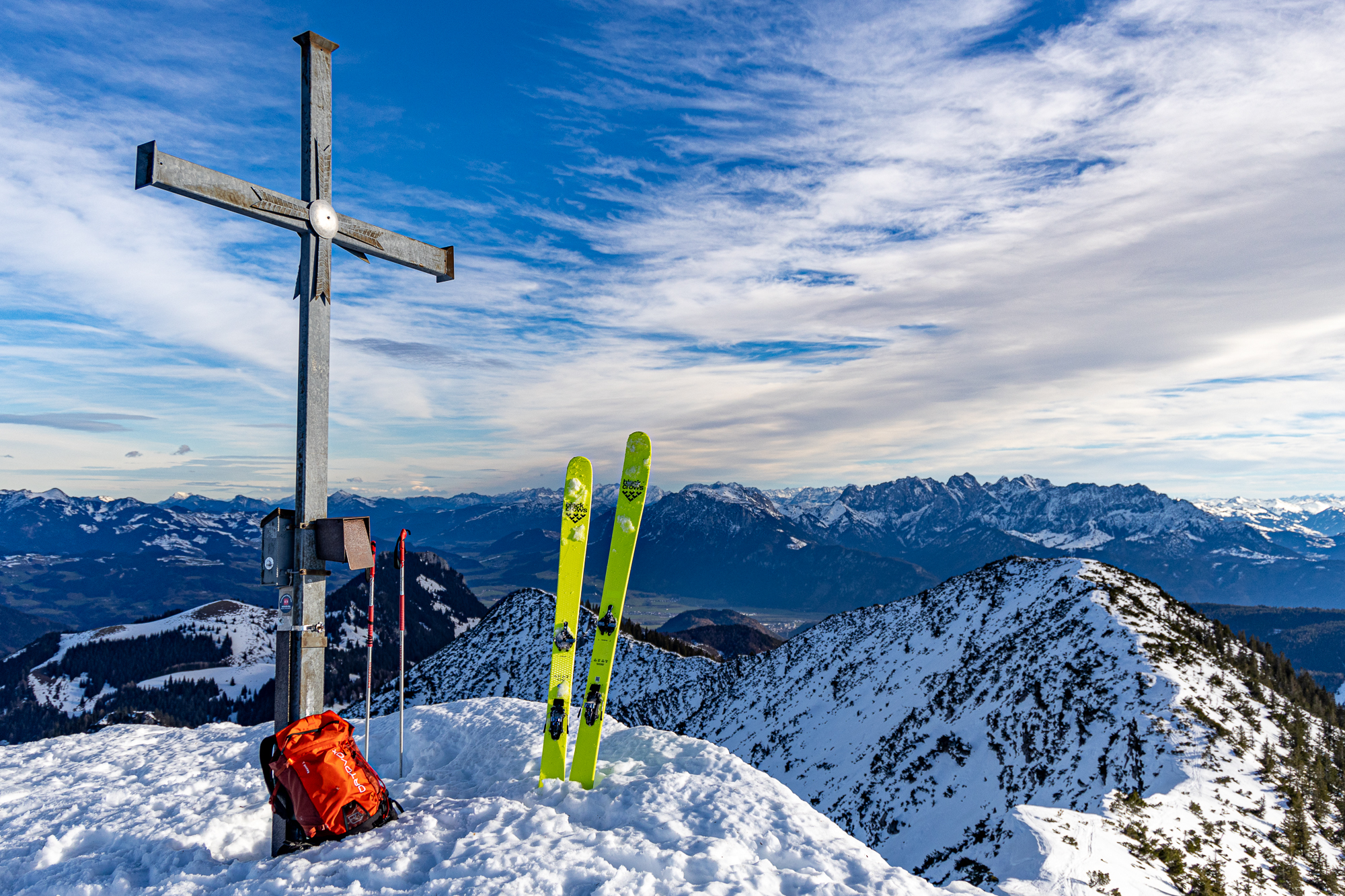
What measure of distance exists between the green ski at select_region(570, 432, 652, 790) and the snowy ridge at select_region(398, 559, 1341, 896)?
38.3 ft

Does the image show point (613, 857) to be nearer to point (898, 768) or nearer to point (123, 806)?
point (123, 806)

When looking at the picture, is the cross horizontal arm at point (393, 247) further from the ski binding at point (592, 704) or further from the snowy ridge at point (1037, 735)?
the snowy ridge at point (1037, 735)

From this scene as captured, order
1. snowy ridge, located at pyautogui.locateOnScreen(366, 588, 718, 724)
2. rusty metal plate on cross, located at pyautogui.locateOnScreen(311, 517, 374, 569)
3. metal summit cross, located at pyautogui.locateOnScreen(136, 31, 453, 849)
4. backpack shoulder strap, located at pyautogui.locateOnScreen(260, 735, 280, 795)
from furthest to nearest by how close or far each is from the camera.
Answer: snowy ridge, located at pyautogui.locateOnScreen(366, 588, 718, 724) < metal summit cross, located at pyautogui.locateOnScreen(136, 31, 453, 849) < rusty metal plate on cross, located at pyautogui.locateOnScreen(311, 517, 374, 569) < backpack shoulder strap, located at pyautogui.locateOnScreen(260, 735, 280, 795)

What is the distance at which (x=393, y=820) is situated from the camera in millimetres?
8672

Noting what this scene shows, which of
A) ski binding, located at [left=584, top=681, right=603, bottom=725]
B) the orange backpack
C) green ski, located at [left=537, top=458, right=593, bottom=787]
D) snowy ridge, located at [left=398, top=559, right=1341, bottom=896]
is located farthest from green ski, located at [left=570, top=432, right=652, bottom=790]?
snowy ridge, located at [left=398, top=559, right=1341, bottom=896]

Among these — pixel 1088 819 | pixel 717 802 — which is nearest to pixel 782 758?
pixel 1088 819

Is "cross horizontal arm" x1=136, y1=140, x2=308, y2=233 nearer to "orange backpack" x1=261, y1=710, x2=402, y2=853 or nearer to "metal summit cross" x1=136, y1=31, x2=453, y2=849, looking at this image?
"metal summit cross" x1=136, y1=31, x2=453, y2=849

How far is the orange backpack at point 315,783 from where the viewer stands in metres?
7.81

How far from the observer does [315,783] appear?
7891 millimetres

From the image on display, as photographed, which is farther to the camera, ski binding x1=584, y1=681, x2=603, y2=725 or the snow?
ski binding x1=584, y1=681, x2=603, y2=725

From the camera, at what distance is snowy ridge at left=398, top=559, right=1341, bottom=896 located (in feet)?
79.7

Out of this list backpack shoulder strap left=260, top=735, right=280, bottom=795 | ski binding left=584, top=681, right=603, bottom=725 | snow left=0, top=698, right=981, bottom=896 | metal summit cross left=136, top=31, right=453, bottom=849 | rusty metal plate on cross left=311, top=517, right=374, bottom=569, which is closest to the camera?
snow left=0, top=698, right=981, bottom=896

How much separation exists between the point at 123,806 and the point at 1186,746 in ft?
144

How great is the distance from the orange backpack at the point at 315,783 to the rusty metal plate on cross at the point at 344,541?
2188 mm
